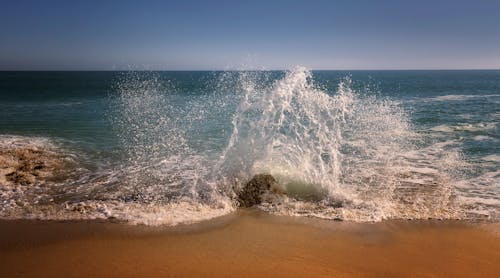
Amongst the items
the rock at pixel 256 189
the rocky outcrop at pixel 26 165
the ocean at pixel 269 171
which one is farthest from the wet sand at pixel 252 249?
the rocky outcrop at pixel 26 165

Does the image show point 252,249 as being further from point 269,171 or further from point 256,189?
point 269,171

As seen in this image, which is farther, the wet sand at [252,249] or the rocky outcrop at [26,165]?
the rocky outcrop at [26,165]

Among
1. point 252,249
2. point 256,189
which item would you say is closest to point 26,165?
point 256,189

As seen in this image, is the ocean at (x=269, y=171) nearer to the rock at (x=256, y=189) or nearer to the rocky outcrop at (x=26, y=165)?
the rocky outcrop at (x=26, y=165)

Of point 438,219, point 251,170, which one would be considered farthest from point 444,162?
point 251,170

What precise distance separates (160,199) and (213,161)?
3.52 meters

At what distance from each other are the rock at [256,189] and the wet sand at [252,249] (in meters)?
0.82

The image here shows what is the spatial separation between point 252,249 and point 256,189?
2.53 meters

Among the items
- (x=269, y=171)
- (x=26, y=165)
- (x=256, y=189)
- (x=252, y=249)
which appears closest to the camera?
(x=252, y=249)

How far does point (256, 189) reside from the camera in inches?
318

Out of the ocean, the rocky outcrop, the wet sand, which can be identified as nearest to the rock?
the ocean

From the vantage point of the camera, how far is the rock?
25.5 feet

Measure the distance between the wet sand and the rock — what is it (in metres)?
0.82

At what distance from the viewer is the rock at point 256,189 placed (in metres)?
7.76
